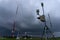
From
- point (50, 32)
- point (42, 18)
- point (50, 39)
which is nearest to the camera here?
point (42, 18)

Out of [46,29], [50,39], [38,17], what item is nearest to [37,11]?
[38,17]

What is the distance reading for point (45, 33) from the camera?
1122 inches

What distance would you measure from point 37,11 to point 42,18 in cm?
134

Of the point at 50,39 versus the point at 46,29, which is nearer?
the point at 46,29

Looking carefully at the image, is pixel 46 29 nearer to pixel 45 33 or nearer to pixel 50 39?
pixel 45 33

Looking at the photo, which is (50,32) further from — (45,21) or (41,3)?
(41,3)

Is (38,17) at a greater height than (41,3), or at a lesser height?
lesser

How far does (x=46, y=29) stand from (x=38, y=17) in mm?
2533

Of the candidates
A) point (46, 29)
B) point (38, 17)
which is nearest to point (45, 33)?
point (46, 29)

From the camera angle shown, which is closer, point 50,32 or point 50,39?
point 50,32

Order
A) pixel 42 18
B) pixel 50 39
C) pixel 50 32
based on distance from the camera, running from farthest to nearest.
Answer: pixel 50 39 → pixel 50 32 → pixel 42 18

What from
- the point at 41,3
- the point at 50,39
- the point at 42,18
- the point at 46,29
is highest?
the point at 41,3

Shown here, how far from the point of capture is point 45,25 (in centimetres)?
2862

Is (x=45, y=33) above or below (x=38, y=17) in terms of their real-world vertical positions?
below
